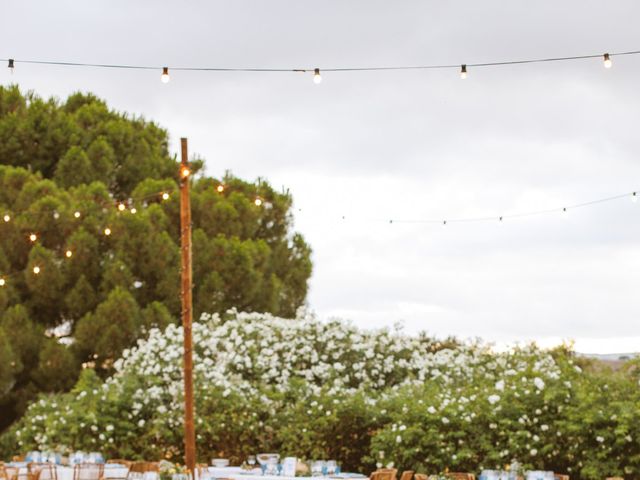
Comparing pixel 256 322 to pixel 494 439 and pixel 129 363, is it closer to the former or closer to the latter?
pixel 129 363

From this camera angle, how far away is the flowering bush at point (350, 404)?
12586 mm

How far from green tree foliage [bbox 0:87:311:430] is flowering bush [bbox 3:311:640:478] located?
165cm

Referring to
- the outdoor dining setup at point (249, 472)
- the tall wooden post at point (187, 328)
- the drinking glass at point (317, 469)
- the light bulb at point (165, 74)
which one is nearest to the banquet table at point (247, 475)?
the outdoor dining setup at point (249, 472)

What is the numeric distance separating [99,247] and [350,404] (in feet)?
28.6

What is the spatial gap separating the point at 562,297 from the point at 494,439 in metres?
4.42

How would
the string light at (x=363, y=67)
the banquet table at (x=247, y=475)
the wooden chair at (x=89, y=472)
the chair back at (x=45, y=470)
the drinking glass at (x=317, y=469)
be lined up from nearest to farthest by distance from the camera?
the string light at (x=363, y=67)
the banquet table at (x=247, y=475)
the drinking glass at (x=317, y=469)
the wooden chair at (x=89, y=472)
the chair back at (x=45, y=470)

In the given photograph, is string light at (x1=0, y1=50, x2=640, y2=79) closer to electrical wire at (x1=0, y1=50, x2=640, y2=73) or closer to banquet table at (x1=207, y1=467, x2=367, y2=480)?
electrical wire at (x1=0, y1=50, x2=640, y2=73)

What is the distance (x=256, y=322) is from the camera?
63.1ft

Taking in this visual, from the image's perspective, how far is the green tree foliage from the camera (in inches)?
832

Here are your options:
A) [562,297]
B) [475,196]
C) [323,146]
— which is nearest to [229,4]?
[323,146]

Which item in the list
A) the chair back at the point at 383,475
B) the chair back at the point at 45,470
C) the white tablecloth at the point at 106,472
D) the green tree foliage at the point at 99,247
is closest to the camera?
the chair back at the point at 383,475

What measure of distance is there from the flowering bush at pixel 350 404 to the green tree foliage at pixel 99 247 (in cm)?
165

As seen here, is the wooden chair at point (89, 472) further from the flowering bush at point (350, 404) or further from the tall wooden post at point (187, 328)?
the flowering bush at point (350, 404)

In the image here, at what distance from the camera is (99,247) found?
22109mm
